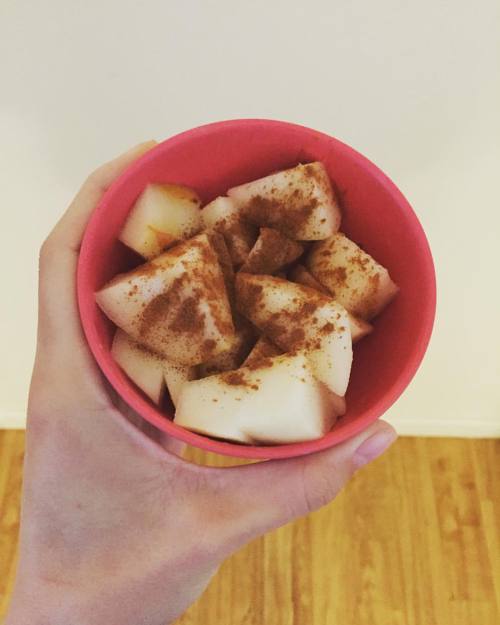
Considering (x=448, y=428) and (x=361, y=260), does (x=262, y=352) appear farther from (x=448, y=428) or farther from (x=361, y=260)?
(x=448, y=428)

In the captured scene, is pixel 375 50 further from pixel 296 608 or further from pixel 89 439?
pixel 296 608

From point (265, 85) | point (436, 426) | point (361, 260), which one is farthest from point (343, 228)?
point (436, 426)

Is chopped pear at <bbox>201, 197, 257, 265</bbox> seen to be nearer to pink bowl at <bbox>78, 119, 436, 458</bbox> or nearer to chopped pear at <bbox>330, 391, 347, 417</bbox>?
pink bowl at <bbox>78, 119, 436, 458</bbox>

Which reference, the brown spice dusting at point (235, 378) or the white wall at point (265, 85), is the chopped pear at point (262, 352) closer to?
the brown spice dusting at point (235, 378)

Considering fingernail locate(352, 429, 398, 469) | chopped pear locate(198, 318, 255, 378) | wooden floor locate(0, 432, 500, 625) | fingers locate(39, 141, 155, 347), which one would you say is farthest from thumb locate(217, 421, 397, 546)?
wooden floor locate(0, 432, 500, 625)

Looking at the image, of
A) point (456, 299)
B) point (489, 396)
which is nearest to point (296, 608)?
point (489, 396)

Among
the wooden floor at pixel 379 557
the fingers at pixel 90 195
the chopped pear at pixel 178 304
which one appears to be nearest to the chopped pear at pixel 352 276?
the chopped pear at pixel 178 304
